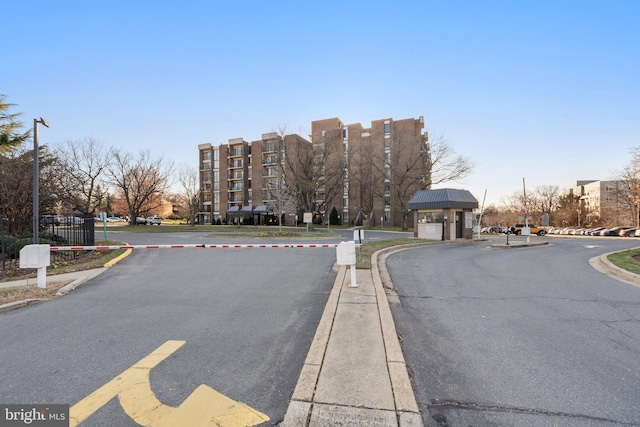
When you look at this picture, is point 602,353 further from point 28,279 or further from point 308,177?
point 308,177

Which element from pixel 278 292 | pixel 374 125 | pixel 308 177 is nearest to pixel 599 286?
pixel 278 292

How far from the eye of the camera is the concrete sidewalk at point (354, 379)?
2365 millimetres

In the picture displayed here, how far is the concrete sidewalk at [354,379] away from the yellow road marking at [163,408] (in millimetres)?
436

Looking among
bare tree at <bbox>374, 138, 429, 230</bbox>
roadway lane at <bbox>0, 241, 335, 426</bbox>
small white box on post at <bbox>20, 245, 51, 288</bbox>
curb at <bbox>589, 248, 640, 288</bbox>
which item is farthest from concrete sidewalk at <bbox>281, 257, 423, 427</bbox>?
bare tree at <bbox>374, 138, 429, 230</bbox>

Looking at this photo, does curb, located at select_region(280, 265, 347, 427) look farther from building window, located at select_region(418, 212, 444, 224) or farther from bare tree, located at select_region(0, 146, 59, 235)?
building window, located at select_region(418, 212, 444, 224)

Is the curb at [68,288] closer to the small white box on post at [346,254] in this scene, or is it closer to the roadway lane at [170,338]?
the roadway lane at [170,338]

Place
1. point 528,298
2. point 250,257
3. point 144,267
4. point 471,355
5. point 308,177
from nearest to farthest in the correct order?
point 471,355 → point 528,298 → point 144,267 → point 250,257 → point 308,177

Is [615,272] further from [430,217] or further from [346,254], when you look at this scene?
[430,217]

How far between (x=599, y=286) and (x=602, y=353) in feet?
16.8

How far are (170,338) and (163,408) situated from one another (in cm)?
167

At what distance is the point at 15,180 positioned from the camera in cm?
1347

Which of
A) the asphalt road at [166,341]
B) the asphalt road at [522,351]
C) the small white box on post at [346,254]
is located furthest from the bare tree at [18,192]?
the asphalt road at [522,351]

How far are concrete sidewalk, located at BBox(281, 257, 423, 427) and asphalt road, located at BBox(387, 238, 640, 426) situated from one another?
23cm

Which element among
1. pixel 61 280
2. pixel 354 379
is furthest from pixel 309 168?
pixel 354 379
